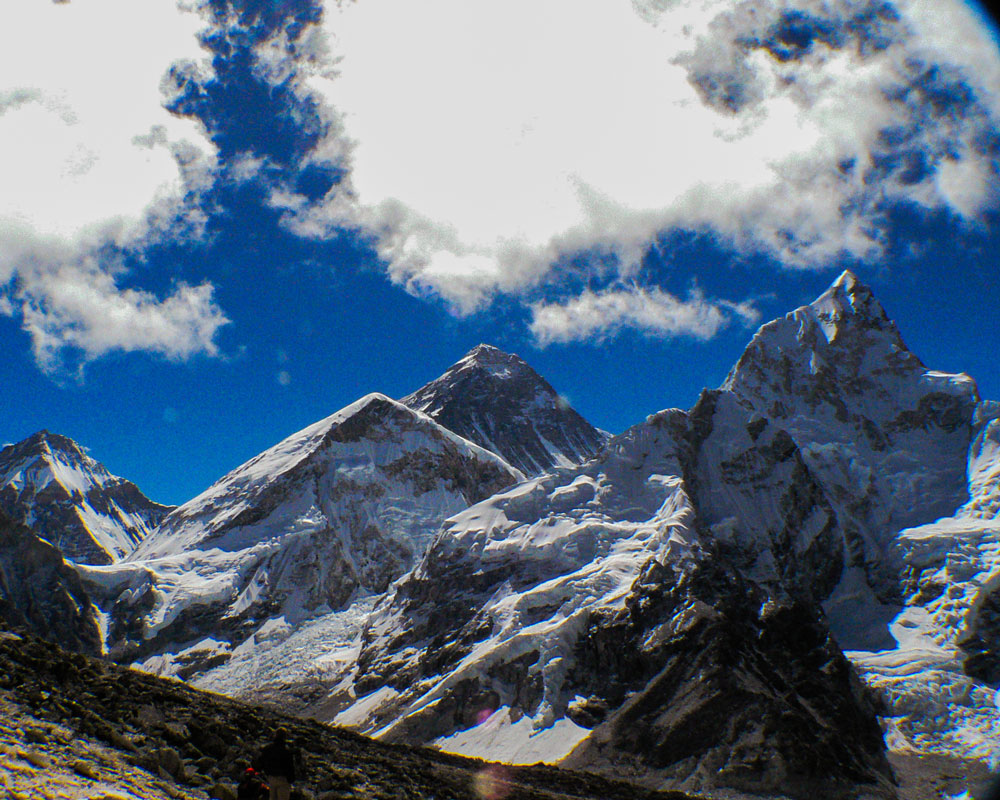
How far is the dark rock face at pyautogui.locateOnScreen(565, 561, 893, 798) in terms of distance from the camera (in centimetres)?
7669

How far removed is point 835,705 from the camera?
9281cm

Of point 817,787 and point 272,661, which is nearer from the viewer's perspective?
point 817,787

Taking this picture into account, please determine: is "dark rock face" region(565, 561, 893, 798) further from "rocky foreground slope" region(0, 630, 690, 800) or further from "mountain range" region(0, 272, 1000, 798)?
"rocky foreground slope" region(0, 630, 690, 800)

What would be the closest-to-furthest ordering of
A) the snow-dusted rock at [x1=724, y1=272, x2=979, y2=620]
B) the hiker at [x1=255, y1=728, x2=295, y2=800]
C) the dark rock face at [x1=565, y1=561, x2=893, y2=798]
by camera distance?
the hiker at [x1=255, y1=728, x2=295, y2=800] → the dark rock face at [x1=565, y1=561, x2=893, y2=798] → the snow-dusted rock at [x1=724, y1=272, x2=979, y2=620]

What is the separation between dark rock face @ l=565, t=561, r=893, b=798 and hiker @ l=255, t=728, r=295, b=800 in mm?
72853

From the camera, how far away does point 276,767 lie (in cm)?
1495

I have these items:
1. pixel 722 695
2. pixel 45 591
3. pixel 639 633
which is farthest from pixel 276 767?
pixel 45 591

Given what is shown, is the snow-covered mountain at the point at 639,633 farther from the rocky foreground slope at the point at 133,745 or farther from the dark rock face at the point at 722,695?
the rocky foreground slope at the point at 133,745

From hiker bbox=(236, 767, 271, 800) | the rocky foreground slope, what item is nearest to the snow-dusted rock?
the rocky foreground slope

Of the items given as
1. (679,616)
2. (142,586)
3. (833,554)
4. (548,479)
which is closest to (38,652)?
(679,616)

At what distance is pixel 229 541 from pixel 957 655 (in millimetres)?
163299

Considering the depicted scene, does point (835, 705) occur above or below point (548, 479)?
below

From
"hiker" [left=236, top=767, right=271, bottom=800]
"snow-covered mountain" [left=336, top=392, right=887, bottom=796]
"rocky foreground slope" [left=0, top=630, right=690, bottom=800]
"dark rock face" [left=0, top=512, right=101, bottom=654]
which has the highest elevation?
"dark rock face" [left=0, top=512, right=101, bottom=654]

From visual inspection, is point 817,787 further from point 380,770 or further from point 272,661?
point 272,661
